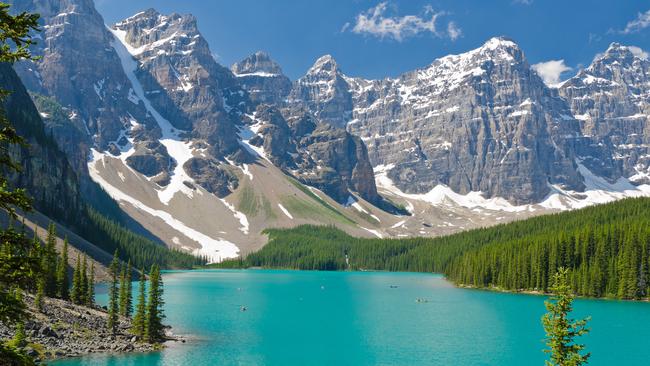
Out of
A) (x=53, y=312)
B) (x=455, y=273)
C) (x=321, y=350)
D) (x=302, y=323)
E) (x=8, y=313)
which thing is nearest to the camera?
(x=8, y=313)

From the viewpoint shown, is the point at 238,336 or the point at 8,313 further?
the point at 238,336

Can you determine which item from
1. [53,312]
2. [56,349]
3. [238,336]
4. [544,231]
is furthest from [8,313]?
[544,231]

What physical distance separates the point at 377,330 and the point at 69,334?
43.2m

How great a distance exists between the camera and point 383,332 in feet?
272

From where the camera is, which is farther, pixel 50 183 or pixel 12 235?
pixel 50 183

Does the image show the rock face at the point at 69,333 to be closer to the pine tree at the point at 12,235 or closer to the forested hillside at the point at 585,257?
the pine tree at the point at 12,235

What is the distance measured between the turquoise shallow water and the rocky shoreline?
7.93 ft

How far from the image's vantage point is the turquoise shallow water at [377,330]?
62.7 m

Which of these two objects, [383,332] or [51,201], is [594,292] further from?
[51,201]

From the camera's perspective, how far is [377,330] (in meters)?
84.9

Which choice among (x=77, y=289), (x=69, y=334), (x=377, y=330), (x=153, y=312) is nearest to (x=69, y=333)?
(x=69, y=334)

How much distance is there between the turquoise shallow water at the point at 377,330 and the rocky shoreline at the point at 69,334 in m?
2.42

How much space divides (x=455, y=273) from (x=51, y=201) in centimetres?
13193

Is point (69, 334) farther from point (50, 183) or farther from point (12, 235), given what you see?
point (50, 183)
